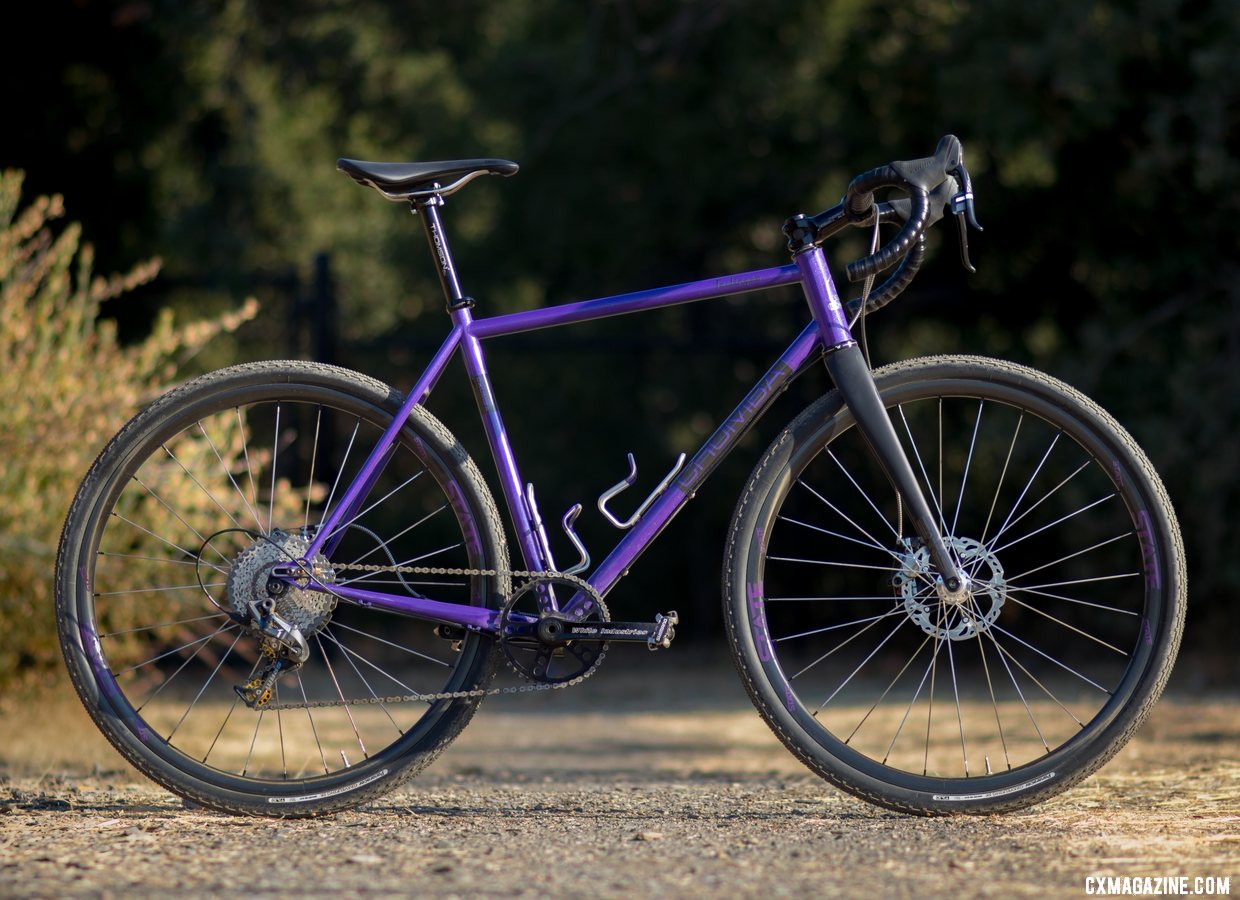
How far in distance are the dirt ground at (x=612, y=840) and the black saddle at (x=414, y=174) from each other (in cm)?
130

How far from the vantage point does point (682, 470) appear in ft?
9.51

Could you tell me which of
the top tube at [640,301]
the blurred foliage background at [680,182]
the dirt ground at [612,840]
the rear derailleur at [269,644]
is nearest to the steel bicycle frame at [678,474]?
the top tube at [640,301]

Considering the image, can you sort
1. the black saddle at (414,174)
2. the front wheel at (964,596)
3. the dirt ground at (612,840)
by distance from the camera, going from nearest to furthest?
the dirt ground at (612,840)
the front wheel at (964,596)
the black saddle at (414,174)

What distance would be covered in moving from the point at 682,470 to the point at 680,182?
5715 mm

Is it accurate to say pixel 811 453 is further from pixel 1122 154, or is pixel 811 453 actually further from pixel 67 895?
pixel 1122 154

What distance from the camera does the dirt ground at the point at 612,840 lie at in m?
2.29

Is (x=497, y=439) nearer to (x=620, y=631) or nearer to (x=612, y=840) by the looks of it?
(x=620, y=631)

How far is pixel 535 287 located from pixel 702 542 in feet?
7.46

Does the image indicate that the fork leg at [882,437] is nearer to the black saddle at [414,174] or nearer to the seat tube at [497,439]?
the seat tube at [497,439]

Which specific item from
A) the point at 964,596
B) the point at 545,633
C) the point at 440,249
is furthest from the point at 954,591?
the point at 440,249

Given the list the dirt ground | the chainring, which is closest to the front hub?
the dirt ground

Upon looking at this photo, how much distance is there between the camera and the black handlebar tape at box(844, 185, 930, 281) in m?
2.75

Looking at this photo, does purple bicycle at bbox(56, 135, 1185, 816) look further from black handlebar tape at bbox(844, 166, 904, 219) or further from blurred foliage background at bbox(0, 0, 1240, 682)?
blurred foliage background at bbox(0, 0, 1240, 682)

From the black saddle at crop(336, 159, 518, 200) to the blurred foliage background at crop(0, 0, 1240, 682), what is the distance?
155 inches
